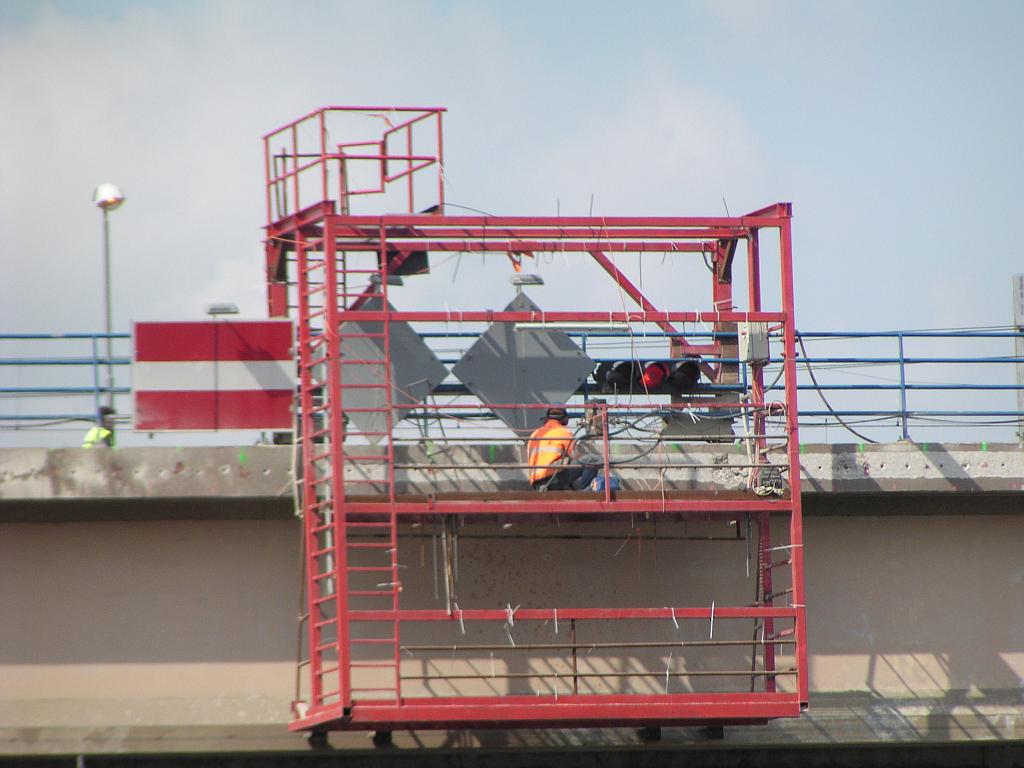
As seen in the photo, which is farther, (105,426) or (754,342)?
(105,426)

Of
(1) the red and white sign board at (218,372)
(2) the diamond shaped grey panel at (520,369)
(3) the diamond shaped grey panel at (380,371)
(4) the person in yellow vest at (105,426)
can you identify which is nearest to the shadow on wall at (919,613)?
(2) the diamond shaped grey panel at (520,369)

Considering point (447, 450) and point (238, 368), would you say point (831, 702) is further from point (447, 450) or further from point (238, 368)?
point (238, 368)

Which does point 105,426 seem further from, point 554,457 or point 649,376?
point 649,376

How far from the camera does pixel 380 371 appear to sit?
14.8 meters

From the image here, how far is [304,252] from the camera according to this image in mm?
14414

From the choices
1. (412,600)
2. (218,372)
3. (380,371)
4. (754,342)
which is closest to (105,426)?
(218,372)

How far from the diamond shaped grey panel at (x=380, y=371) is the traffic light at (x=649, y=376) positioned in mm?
1753

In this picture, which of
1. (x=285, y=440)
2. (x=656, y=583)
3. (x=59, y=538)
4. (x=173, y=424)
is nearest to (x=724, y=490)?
(x=656, y=583)

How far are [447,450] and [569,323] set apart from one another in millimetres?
1683

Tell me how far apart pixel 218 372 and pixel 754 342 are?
201 inches

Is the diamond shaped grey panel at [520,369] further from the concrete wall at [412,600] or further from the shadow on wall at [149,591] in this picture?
the shadow on wall at [149,591]

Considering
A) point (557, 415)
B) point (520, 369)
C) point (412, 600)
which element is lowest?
point (412, 600)

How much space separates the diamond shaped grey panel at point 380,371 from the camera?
14.6 meters

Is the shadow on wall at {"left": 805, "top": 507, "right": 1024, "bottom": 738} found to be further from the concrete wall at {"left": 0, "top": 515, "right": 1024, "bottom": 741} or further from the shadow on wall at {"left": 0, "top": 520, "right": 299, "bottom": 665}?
the shadow on wall at {"left": 0, "top": 520, "right": 299, "bottom": 665}
